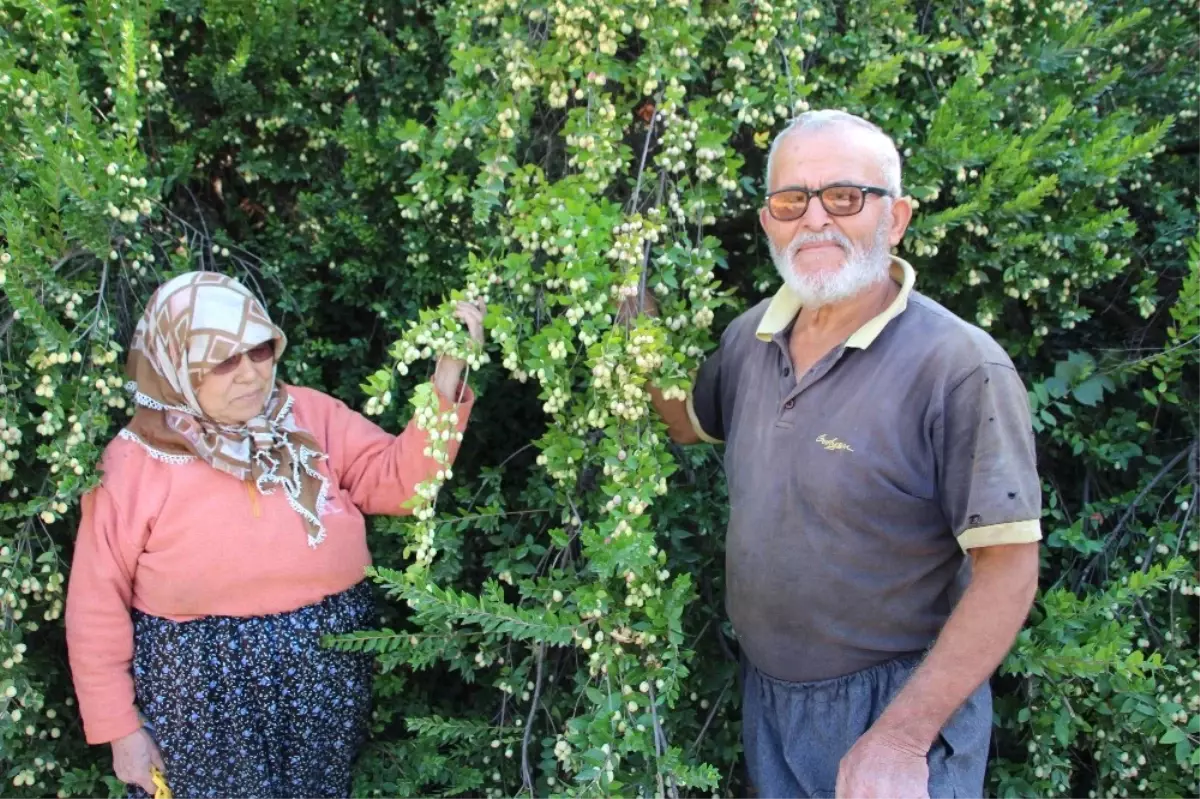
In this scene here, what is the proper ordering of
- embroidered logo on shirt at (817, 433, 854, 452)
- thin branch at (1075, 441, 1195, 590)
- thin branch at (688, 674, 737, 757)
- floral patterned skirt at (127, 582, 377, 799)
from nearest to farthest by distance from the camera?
embroidered logo on shirt at (817, 433, 854, 452) < floral patterned skirt at (127, 582, 377, 799) < thin branch at (688, 674, 737, 757) < thin branch at (1075, 441, 1195, 590)

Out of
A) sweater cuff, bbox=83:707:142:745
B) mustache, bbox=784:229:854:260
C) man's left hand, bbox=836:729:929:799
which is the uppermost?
mustache, bbox=784:229:854:260

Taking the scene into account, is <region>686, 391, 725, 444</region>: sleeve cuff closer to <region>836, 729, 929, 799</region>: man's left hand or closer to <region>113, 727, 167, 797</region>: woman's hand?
<region>836, 729, 929, 799</region>: man's left hand

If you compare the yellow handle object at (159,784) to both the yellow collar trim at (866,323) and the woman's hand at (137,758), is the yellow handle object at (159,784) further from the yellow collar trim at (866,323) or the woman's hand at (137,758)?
the yellow collar trim at (866,323)

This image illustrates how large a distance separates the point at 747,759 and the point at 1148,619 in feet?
3.93

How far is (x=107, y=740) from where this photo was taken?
2.46 meters

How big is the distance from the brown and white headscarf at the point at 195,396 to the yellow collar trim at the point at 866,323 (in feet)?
4.04

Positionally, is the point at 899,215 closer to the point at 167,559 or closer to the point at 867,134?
the point at 867,134

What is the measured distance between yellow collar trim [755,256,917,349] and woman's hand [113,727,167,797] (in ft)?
6.26

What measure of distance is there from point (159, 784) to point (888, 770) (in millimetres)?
1840

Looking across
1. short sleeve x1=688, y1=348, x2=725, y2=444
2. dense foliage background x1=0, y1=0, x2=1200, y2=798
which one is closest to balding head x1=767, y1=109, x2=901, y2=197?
dense foliage background x1=0, y1=0, x2=1200, y2=798

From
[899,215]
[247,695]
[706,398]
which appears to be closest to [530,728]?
[247,695]

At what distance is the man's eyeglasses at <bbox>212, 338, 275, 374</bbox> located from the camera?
235 cm

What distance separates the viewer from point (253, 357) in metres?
2.44

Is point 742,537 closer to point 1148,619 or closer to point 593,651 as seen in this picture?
point 593,651
